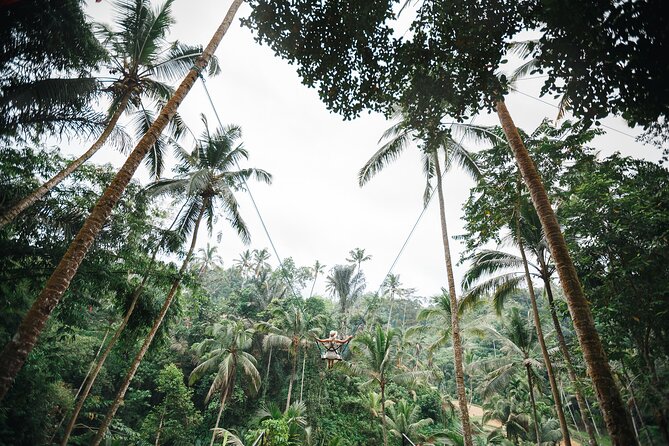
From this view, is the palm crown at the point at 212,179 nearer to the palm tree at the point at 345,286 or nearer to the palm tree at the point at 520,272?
the palm tree at the point at 520,272

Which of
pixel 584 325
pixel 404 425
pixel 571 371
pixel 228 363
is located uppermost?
pixel 228 363

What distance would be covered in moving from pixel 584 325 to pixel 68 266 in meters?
6.13

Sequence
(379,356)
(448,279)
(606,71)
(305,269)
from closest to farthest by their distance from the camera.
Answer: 1. (606,71)
2. (448,279)
3. (379,356)
4. (305,269)

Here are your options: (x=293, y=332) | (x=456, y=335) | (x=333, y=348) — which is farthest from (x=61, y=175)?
(x=293, y=332)

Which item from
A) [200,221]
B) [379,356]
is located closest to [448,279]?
[379,356]

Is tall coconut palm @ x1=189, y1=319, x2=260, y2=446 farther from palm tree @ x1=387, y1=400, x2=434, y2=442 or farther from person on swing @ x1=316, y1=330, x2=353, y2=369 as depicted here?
person on swing @ x1=316, y1=330, x2=353, y2=369

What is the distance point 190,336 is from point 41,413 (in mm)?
9695

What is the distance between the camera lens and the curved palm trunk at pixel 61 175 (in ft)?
17.6

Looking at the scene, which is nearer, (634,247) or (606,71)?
(606,71)

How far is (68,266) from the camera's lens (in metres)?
3.70

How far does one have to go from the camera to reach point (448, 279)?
31.4 feet

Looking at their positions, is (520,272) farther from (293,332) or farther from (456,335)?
(293,332)

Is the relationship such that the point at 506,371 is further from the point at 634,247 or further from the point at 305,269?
the point at 305,269

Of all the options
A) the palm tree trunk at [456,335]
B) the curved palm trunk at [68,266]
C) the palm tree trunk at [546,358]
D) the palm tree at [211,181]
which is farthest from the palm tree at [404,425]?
the curved palm trunk at [68,266]
